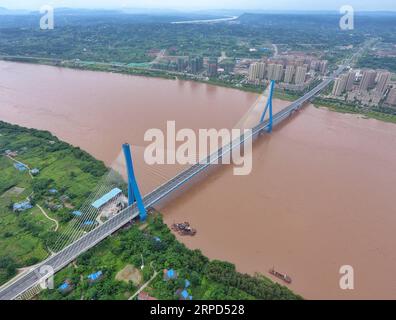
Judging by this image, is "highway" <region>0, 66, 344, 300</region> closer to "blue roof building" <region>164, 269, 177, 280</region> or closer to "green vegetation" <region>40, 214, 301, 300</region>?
"green vegetation" <region>40, 214, 301, 300</region>

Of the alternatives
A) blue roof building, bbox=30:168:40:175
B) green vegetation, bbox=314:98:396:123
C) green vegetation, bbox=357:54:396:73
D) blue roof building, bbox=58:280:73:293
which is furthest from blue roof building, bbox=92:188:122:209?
green vegetation, bbox=357:54:396:73

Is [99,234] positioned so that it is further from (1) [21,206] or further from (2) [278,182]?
(2) [278,182]

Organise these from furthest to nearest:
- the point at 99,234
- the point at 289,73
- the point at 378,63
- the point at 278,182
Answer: the point at 378,63
the point at 289,73
the point at 278,182
the point at 99,234

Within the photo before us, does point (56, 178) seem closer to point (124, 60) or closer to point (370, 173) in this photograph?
point (370, 173)

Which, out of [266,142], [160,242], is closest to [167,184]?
[160,242]

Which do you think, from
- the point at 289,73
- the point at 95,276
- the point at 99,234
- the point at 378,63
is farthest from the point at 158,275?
the point at 378,63

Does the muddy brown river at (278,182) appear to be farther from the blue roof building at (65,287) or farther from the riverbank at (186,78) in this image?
the blue roof building at (65,287)

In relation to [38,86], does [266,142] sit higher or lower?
lower

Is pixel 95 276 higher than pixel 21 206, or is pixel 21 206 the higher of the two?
pixel 21 206
